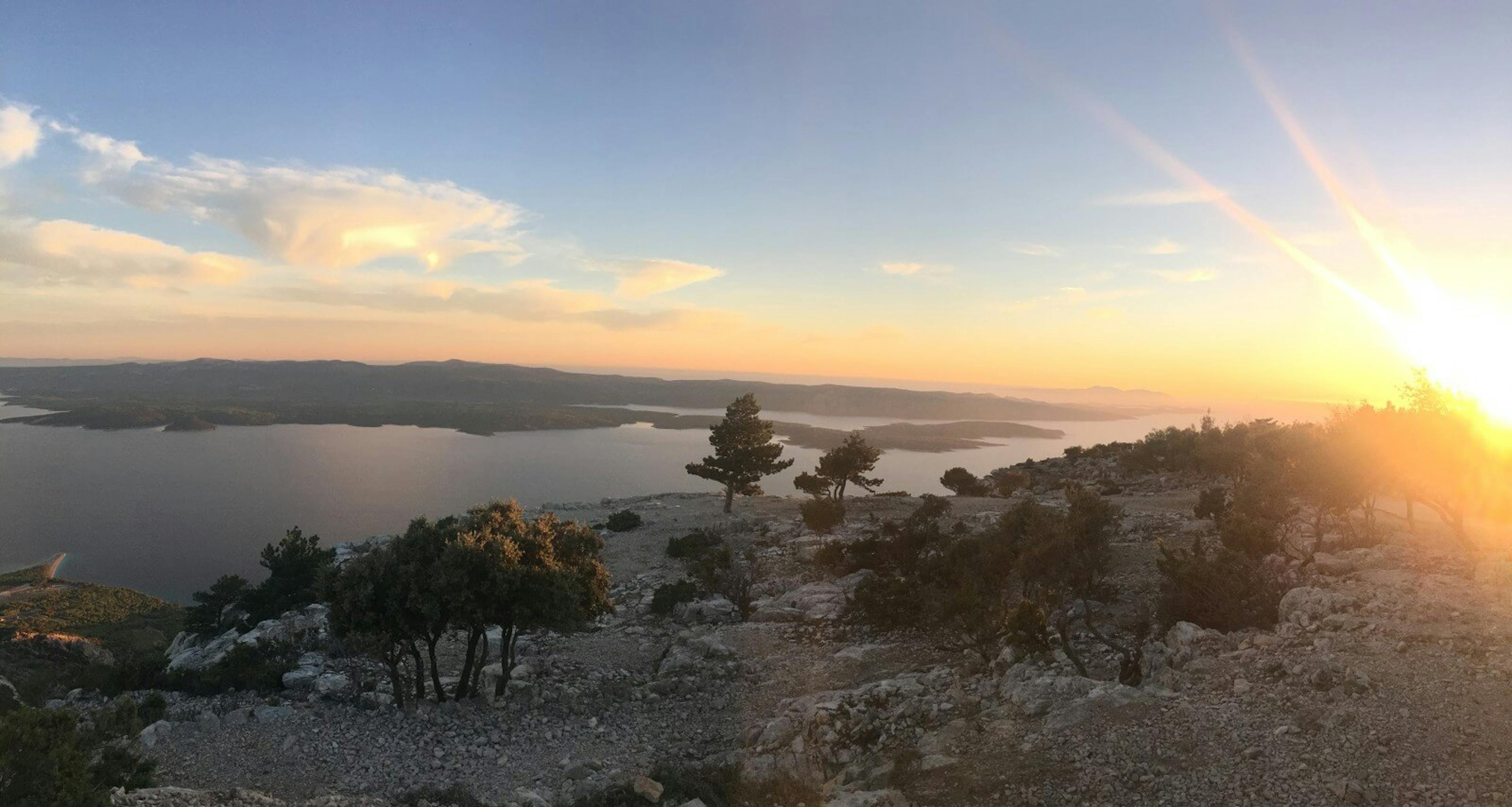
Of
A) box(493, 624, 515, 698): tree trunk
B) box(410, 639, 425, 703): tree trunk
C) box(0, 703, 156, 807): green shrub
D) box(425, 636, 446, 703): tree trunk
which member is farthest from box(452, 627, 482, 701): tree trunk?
box(0, 703, 156, 807): green shrub

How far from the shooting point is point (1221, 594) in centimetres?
1456

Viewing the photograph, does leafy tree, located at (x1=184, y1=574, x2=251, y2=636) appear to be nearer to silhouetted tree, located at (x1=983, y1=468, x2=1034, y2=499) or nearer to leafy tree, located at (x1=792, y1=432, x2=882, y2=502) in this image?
leafy tree, located at (x1=792, y1=432, x2=882, y2=502)

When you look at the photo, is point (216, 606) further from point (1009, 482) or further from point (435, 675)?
point (1009, 482)

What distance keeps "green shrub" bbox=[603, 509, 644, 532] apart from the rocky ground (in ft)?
49.9

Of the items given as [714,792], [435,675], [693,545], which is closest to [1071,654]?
[714,792]

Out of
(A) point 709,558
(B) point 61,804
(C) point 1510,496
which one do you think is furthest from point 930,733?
(C) point 1510,496

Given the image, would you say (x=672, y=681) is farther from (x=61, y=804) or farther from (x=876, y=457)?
(x=876, y=457)

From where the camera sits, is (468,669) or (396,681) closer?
(396,681)

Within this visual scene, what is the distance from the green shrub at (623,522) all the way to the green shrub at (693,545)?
480cm

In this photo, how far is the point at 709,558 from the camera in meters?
26.7

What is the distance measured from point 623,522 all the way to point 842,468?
39.7ft

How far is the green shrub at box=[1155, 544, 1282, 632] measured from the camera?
14.2 meters

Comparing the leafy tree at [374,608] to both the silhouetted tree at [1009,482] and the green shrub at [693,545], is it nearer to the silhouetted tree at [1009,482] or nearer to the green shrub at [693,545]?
the green shrub at [693,545]

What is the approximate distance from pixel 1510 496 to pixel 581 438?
127 m
